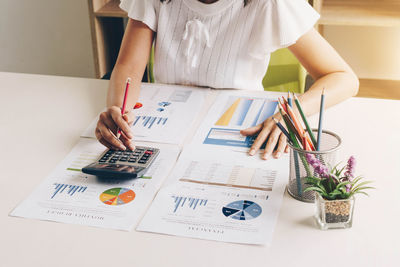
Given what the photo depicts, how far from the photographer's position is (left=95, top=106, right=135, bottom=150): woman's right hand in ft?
3.93

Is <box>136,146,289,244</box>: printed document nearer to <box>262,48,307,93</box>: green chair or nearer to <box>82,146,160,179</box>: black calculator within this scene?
<box>82,146,160,179</box>: black calculator

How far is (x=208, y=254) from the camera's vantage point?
89cm

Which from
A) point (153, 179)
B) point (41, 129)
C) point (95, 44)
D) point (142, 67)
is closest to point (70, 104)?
point (41, 129)

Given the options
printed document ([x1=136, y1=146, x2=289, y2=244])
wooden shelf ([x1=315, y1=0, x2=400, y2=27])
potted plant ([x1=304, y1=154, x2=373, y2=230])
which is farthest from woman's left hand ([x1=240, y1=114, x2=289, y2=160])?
wooden shelf ([x1=315, y1=0, x2=400, y2=27])

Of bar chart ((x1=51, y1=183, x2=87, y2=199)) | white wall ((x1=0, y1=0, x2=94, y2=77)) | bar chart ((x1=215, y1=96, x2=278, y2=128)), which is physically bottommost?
white wall ((x1=0, y1=0, x2=94, y2=77))

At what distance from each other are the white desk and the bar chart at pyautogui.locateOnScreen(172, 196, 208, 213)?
9cm

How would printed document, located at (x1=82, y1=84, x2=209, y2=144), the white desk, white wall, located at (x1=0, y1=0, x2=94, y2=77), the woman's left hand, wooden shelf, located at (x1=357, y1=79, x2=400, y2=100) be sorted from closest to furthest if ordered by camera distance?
the white desk, the woman's left hand, printed document, located at (x1=82, y1=84, x2=209, y2=144), wooden shelf, located at (x1=357, y1=79, x2=400, y2=100), white wall, located at (x1=0, y1=0, x2=94, y2=77)

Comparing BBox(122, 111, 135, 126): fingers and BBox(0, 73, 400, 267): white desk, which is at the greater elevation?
BBox(122, 111, 135, 126): fingers

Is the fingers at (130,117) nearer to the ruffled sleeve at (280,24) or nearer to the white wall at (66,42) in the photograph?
the ruffled sleeve at (280,24)

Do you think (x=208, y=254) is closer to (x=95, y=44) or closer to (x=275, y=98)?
(x=275, y=98)

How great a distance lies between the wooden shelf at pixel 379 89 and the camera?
112 inches

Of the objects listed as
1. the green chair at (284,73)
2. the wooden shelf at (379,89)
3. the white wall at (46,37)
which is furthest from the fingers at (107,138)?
the white wall at (46,37)

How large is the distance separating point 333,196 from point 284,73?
36.5 inches

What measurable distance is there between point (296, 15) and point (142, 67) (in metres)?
0.47
